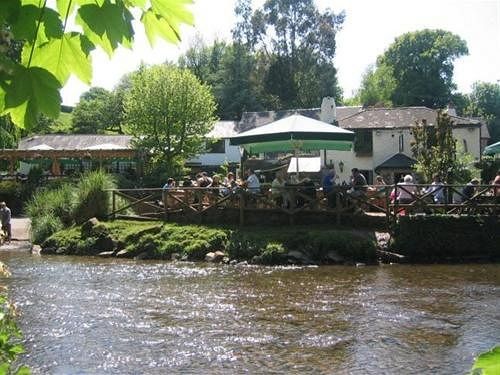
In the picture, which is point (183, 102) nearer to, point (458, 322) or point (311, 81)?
point (311, 81)

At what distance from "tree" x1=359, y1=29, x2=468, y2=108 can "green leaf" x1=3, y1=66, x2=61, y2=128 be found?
221 feet

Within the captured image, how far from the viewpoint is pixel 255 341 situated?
25.8 ft

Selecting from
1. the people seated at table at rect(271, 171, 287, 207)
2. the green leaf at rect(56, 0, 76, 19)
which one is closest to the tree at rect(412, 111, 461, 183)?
the people seated at table at rect(271, 171, 287, 207)

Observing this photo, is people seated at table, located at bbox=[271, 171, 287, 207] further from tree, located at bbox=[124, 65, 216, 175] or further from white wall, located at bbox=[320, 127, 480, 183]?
tree, located at bbox=[124, 65, 216, 175]

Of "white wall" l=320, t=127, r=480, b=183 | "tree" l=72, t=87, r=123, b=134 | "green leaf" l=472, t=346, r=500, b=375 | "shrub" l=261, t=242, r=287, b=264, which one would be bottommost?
"shrub" l=261, t=242, r=287, b=264

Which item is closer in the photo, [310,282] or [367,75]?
[310,282]

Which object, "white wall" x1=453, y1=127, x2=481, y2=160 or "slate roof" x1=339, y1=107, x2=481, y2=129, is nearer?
"white wall" x1=453, y1=127, x2=481, y2=160

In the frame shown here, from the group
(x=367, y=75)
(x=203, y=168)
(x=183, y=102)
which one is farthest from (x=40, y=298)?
(x=367, y=75)

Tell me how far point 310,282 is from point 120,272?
4.71 m

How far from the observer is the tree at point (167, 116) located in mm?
36031

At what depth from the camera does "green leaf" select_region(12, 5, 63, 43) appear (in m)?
1.13

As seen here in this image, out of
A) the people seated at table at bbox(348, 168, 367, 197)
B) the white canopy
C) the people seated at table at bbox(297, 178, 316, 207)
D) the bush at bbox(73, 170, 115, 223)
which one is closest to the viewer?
the people seated at table at bbox(348, 168, 367, 197)

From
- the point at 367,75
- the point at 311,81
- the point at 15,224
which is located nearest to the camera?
the point at 15,224

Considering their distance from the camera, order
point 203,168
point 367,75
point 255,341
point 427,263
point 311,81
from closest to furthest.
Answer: point 255,341 < point 427,263 < point 203,168 < point 311,81 < point 367,75
